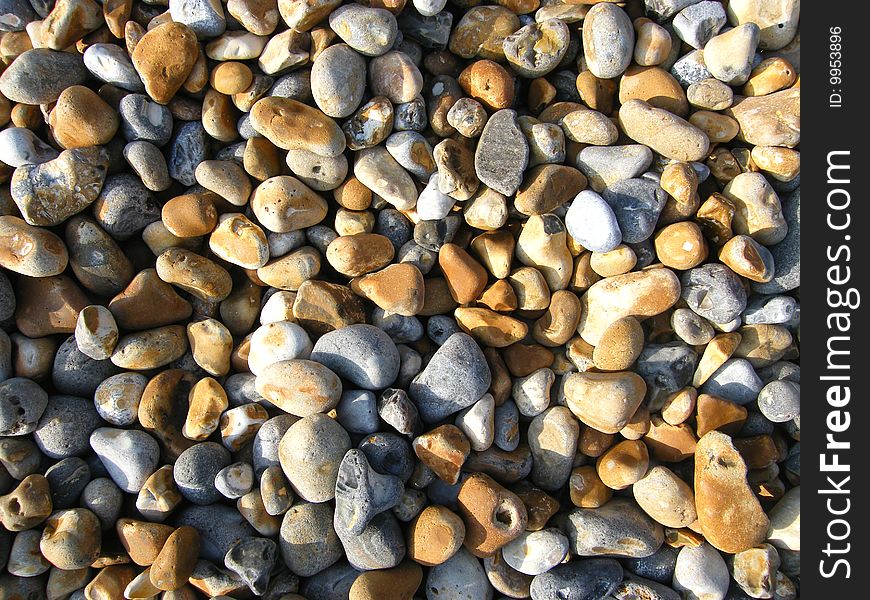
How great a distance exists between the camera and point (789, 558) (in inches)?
75.9

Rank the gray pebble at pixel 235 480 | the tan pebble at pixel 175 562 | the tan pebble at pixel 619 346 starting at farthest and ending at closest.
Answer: the tan pebble at pixel 619 346 < the gray pebble at pixel 235 480 < the tan pebble at pixel 175 562

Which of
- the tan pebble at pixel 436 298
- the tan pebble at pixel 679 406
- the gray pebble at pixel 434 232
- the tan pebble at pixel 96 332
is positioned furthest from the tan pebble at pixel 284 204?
the tan pebble at pixel 679 406

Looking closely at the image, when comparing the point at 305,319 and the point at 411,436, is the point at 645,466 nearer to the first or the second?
the point at 411,436

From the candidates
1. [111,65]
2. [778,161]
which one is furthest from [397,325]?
[778,161]

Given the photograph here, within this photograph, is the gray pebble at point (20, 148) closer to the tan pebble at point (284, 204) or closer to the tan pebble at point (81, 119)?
the tan pebble at point (81, 119)

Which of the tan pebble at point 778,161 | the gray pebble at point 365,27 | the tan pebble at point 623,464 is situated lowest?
the tan pebble at point 623,464

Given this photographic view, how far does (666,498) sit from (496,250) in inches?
37.9

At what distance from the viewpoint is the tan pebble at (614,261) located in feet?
6.50

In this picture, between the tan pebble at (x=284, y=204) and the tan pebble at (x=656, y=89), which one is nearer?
the tan pebble at (x=284, y=204)

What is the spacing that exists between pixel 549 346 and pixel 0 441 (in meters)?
1.77

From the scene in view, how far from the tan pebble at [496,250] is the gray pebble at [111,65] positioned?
4.21 ft

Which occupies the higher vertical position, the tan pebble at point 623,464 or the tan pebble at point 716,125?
the tan pebble at point 716,125

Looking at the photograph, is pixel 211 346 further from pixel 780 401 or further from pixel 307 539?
pixel 780 401
